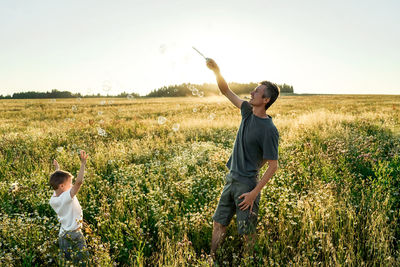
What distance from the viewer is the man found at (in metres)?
3.18

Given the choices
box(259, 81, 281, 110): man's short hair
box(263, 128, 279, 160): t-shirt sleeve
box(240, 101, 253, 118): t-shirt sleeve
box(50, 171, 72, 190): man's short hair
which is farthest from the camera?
box(50, 171, 72, 190): man's short hair

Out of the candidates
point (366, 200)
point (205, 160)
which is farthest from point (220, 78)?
point (205, 160)

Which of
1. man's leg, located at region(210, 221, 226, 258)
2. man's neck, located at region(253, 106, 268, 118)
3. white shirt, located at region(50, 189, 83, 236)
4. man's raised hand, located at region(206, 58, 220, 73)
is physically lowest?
man's leg, located at region(210, 221, 226, 258)

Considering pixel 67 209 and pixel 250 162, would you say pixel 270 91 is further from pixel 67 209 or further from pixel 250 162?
pixel 67 209

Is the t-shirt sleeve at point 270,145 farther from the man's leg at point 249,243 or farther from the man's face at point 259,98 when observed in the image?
the man's leg at point 249,243

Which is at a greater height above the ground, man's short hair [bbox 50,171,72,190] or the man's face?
the man's face

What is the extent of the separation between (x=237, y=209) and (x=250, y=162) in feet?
2.16

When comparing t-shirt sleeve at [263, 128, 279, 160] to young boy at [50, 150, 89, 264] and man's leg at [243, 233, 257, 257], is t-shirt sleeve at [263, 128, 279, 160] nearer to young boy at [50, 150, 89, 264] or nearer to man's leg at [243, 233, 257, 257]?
man's leg at [243, 233, 257, 257]

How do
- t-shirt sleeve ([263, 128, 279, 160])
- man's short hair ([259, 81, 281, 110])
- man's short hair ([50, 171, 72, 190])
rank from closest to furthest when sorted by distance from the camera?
1. t-shirt sleeve ([263, 128, 279, 160])
2. man's short hair ([259, 81, 281, 110])
3. man's short hair ([50, 171, 72, 190])

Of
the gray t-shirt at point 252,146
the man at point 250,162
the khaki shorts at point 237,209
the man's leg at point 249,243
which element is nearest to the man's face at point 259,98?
the man at point 250,162

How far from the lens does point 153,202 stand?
4.98 meters

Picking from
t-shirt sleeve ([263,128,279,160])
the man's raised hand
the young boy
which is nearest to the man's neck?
t-shirt sleeve ([263,128,279,160])

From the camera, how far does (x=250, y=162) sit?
3.42 meters

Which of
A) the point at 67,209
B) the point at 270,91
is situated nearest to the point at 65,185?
the point at 67,209
